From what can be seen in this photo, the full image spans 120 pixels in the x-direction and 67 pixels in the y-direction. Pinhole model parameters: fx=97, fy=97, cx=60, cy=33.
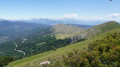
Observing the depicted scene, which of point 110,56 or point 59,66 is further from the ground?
point 110,56

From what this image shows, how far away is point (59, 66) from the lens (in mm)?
16297

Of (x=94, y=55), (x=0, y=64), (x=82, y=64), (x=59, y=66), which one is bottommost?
(x=0, y=64)

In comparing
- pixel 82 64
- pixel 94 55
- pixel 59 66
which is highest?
pixel 94 55

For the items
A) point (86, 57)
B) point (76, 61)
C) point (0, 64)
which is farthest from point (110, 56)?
point (0, 64)

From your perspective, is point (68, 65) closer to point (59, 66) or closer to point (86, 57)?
point (59, 66)

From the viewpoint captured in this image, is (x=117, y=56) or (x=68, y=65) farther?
(x=68, y=65)

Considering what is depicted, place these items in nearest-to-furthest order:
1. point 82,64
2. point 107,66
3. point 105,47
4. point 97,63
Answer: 1. point 107,66
2. point 97,63
3. point 82,64
4. point 105,47

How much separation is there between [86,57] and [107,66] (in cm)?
354

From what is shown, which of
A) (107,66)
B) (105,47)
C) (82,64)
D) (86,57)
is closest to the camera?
(107,66)

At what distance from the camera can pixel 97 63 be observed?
1380cm

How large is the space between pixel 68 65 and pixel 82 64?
263 cm

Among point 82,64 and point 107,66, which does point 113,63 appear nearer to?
point 107,66

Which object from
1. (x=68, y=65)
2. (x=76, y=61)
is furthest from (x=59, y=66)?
(x=76, y=61)

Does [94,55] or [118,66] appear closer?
[118,66]
